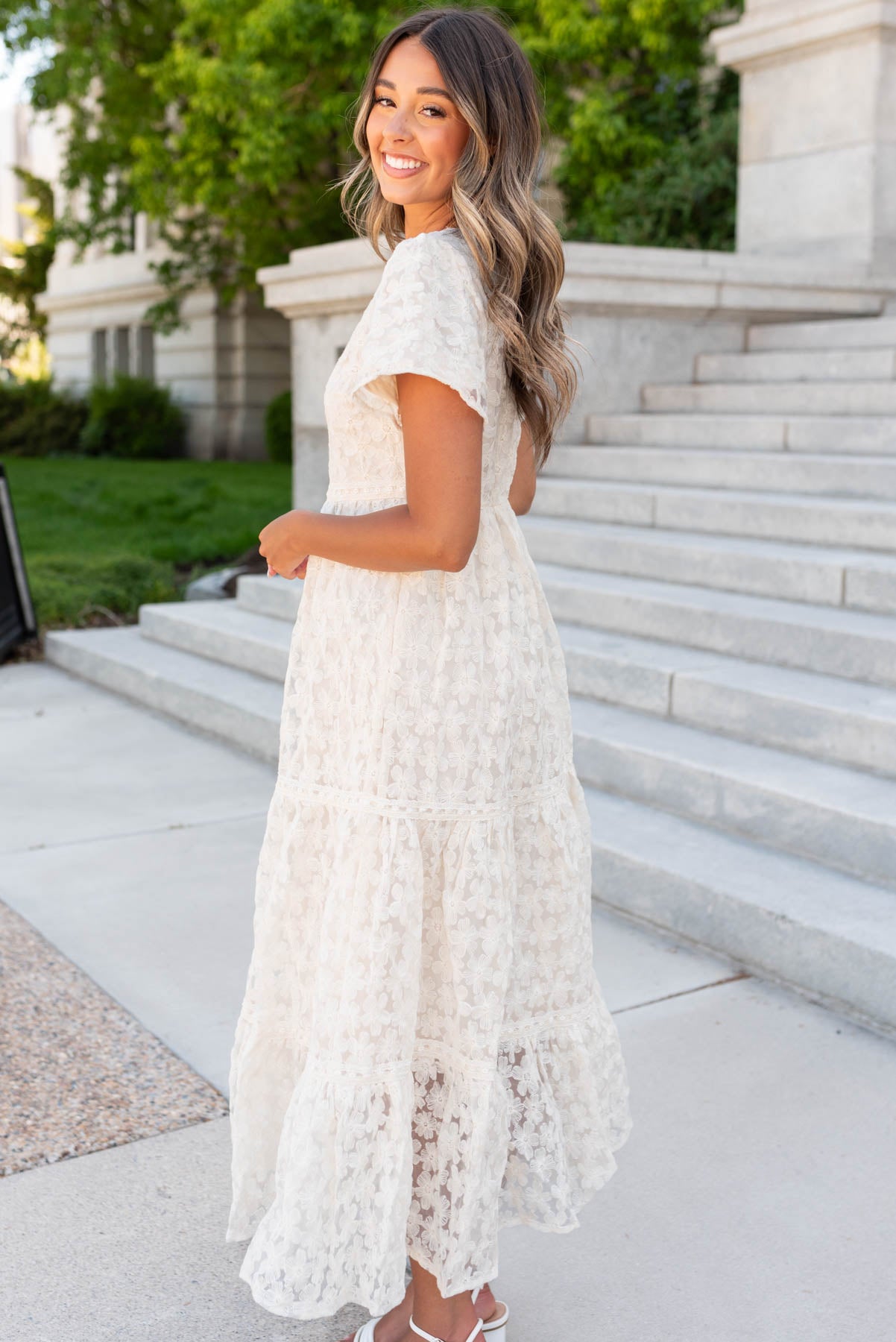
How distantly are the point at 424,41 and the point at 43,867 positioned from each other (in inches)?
130

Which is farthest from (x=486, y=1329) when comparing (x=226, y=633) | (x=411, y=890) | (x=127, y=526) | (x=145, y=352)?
(x=145, y=352)

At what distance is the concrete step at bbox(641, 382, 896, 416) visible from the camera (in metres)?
6.51

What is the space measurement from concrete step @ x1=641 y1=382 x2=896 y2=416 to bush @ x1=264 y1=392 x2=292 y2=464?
1308 cm

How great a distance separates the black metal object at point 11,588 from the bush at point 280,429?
12.4 metres

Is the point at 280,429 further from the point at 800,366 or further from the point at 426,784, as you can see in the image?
the point at 426,784

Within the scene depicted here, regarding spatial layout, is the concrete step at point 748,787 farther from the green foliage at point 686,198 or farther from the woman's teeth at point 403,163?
the green foliage at point 686,198

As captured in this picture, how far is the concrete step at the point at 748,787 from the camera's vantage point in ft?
12.7

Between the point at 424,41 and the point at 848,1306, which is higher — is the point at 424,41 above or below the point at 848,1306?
above

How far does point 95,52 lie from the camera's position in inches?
606

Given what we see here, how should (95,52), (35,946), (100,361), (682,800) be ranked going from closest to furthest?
(35,946) < (682,800) < (95,52) < (100,361)

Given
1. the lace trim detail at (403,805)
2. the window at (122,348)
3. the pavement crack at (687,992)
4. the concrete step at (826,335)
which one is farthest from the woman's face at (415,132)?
the window at (122,348)

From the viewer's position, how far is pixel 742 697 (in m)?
4.62

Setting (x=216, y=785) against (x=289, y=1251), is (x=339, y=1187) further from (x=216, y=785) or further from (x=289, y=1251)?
(x=216, y=785)

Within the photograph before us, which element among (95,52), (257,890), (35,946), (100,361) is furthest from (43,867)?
(100,361)
